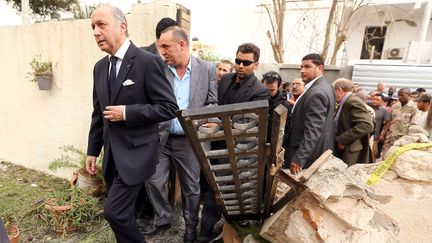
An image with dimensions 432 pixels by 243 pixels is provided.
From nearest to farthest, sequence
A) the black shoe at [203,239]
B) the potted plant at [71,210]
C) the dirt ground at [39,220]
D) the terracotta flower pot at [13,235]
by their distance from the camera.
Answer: the terracotta flower pot at [13,235] < the black shoe at [203,239] < the dirt ground at [39,220] < the potted plant at [71,210]

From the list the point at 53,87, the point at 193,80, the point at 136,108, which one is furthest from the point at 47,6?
the point at 136,108

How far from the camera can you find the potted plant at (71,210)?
2938 mm

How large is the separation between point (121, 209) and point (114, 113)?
27.7 inches

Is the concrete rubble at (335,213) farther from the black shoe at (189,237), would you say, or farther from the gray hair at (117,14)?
the gray hair at (117,14)

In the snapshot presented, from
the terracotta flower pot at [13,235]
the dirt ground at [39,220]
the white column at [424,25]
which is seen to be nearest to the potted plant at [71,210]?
the dirt ground at [39,220]

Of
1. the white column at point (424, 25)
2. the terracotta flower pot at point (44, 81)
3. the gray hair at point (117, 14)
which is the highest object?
the white column at point (424, 25)

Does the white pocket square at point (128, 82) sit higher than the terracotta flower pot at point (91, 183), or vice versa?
the white pocket square at point (128, 82)

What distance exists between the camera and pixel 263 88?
251cm

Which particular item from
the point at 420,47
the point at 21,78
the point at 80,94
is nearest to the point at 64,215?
the point at 80,94

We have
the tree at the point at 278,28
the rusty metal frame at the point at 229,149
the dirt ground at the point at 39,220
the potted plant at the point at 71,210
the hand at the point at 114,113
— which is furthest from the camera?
the tree at the point at 278,28

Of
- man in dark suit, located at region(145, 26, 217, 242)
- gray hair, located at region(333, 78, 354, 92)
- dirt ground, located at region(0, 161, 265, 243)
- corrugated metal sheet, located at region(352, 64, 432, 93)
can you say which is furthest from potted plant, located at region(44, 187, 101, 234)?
corrugated metal sheet, located at region(352, 64, 432, 93)

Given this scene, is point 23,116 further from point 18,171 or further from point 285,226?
point 285,226

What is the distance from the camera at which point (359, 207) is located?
68.5 inches

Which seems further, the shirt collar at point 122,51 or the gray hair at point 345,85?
the gray hair at point 345,85
